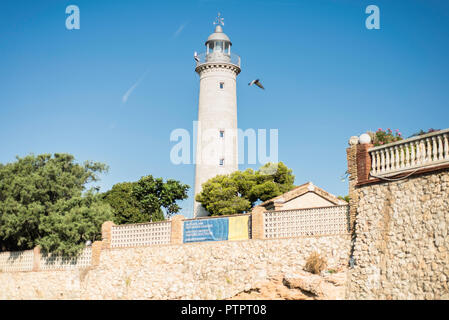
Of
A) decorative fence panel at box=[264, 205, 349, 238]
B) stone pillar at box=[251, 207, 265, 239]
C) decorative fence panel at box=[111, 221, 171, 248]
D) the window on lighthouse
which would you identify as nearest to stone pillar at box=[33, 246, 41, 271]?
decorative fence panel at box=[111, 221, 171, 248]

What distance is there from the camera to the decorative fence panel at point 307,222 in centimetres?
1931

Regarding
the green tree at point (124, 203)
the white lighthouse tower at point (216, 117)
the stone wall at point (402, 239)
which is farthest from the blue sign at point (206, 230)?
the white lighthouse tower at point (216, 117)

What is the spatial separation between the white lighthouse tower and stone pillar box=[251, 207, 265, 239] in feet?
69.1

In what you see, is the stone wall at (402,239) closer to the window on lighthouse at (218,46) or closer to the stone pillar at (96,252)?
the stone pillar at (96,252)

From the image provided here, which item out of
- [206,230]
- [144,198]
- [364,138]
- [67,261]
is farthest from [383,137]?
[144,198]

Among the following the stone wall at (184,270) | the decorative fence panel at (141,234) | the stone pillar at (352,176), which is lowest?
the stone wall at (184,270)

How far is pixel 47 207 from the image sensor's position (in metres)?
29.0

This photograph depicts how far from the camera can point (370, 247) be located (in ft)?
55.5

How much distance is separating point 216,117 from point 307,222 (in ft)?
81.8

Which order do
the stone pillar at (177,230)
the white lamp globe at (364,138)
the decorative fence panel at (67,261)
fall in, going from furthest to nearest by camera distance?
1. the decorative fence panel at (67,261)
2. the stone pillar at (177,230)
3. the white lamp globe at (364,138)

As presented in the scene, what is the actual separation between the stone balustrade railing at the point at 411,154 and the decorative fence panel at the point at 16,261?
1942 cm
